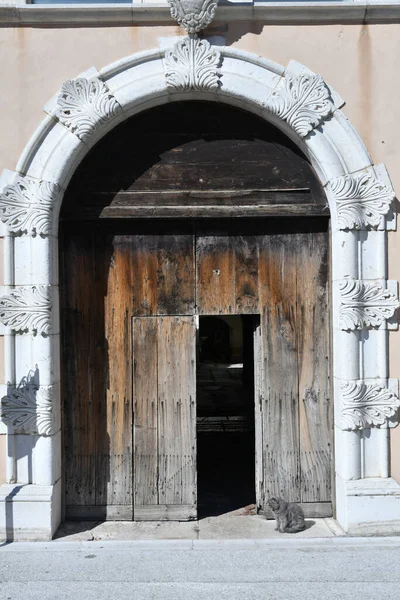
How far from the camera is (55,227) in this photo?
5938 millimetres

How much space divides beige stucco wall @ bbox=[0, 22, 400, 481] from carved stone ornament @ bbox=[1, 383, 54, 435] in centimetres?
211

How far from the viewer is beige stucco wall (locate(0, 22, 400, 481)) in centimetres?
586

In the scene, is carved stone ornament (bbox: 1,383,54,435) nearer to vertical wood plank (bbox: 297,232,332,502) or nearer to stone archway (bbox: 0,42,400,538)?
stone archway (bbox: 0,42,400,538)

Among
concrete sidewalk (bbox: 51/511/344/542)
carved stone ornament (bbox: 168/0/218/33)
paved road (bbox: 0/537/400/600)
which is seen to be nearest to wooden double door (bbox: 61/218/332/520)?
concrete sidewalk (bbox: 51/511/344/542)

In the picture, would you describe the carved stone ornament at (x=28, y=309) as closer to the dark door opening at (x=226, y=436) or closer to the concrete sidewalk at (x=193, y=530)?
the concrete sidewalk at (x=193, y=530)

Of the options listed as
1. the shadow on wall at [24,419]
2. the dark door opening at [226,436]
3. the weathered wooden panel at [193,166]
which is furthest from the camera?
the dark door opening at [226,436]

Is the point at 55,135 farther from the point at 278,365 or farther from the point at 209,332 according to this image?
the point at 209,332

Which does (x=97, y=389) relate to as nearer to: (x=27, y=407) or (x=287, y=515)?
(x=27, y=407)

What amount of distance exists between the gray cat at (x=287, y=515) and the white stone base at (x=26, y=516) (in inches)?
81.4

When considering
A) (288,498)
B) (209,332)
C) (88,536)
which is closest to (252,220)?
(288,498)

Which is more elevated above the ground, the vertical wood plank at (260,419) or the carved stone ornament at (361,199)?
the carved stone ornament at (361,199)

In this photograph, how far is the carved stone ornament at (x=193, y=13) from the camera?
5668mm

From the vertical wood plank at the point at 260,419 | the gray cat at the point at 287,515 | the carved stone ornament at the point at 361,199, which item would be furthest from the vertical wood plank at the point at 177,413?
the carved stone ornament at the point at 361,199

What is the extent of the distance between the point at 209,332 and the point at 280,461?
15.4 metres
